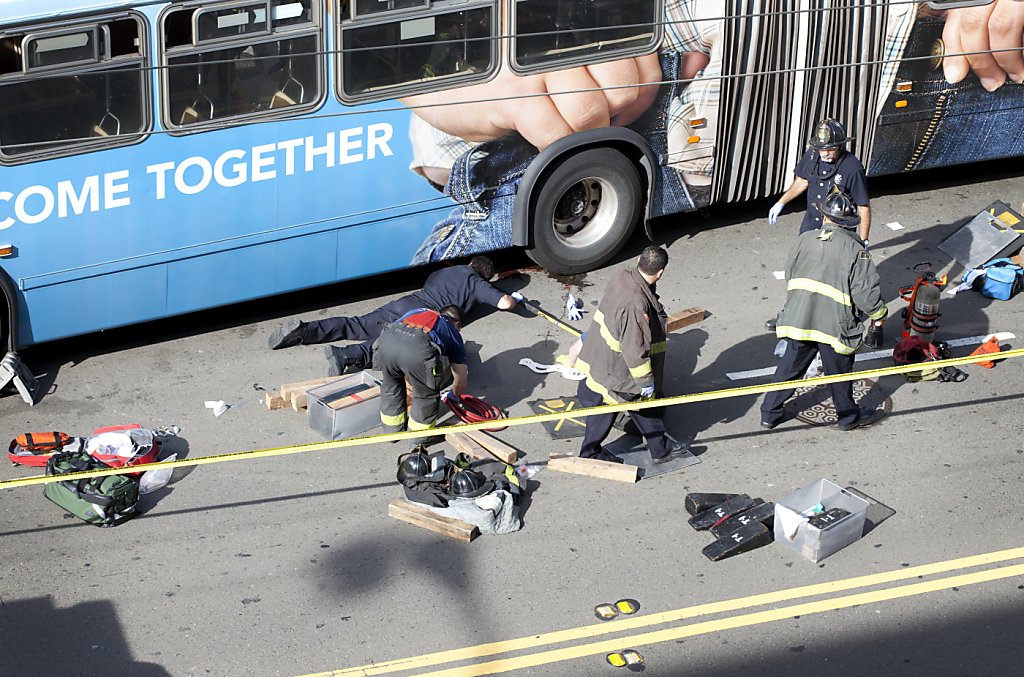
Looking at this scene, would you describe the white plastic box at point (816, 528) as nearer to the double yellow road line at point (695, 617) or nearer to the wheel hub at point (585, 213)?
the double yellow road line at point (695, 617)

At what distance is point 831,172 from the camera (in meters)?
9.48

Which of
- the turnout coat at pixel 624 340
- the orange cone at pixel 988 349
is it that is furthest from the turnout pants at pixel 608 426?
the orange cone at pixel 988 349

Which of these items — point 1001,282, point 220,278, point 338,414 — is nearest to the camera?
point 338,414

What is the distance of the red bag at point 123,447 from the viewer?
8.12 m

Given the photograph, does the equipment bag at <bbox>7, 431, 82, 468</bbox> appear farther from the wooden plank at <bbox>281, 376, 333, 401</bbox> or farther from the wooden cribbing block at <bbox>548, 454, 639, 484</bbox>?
the wooden cribbing block at <bbox>548, 454, 639, 484</bbox>

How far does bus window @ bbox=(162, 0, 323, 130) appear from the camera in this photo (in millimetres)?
8672

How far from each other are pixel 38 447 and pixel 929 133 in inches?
323

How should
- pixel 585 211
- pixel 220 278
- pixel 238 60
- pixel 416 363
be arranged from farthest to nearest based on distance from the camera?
1. pixel 585 211
2. pixel 220 278
3. pixel 238 60
4. pixel 416 363

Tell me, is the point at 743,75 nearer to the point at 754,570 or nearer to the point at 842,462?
the point at 842,462

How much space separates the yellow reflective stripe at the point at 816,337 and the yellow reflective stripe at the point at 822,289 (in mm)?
272

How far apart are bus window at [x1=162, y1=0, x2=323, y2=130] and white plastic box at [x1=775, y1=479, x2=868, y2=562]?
4.70m

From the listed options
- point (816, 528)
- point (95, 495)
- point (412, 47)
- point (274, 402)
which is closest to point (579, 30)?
point (412, 47)

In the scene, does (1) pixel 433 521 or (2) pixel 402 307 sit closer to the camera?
(1) pixel 433 521

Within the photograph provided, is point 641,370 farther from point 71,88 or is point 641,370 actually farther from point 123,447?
point 71,88
